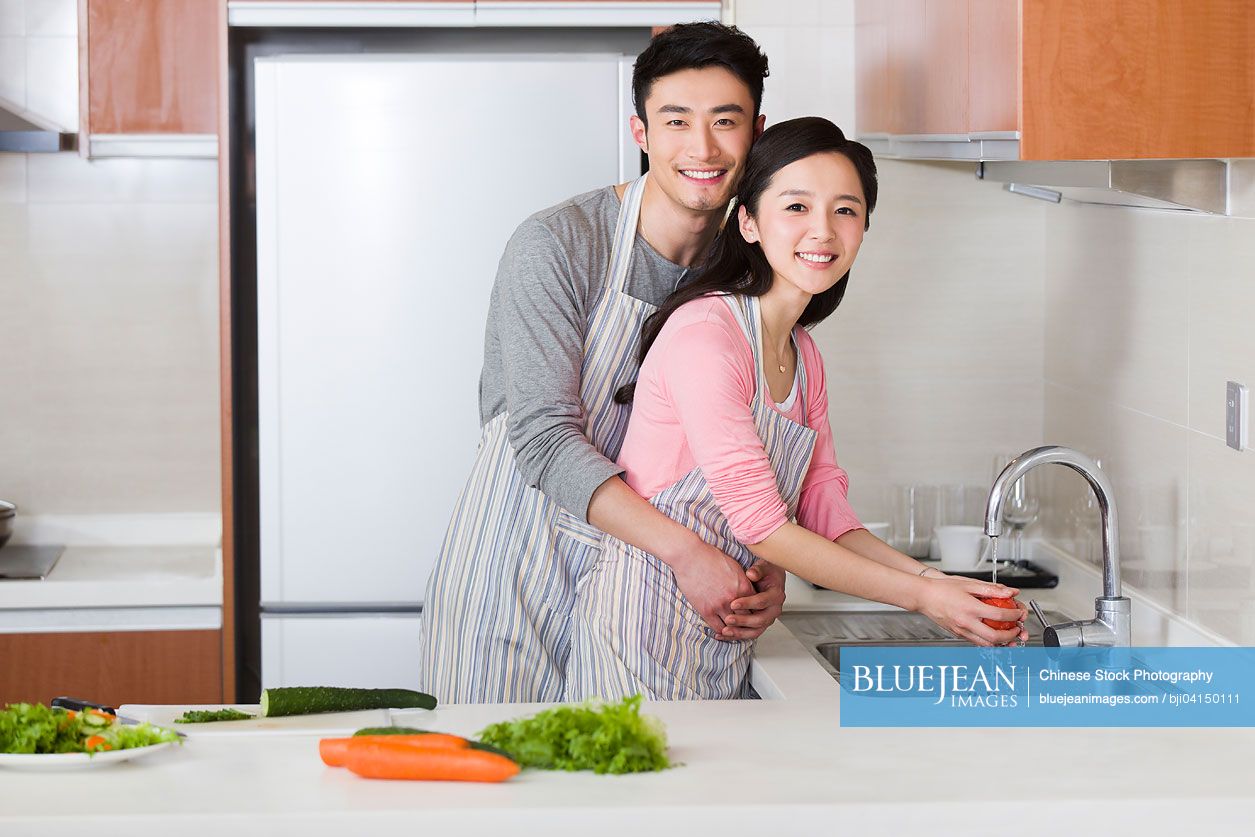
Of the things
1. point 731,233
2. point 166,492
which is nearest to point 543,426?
point 731,233

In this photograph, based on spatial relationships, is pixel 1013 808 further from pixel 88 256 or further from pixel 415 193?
pixel 88 256

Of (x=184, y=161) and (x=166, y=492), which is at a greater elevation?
(x=184, y=161)

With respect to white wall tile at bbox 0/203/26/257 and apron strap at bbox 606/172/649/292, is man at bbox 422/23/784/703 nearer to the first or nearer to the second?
apron strap at bbox 606/172/649/292

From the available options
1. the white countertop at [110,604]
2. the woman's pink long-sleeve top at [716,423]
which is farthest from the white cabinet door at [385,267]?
the woman's pink long-sleeve top at [716,423]

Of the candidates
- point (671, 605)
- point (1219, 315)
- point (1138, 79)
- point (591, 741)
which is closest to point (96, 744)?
→ point (591, 741)

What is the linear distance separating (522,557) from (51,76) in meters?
1.73

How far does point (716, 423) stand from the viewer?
5.57ft

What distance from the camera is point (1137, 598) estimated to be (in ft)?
7.01

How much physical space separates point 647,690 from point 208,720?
0.54 metres

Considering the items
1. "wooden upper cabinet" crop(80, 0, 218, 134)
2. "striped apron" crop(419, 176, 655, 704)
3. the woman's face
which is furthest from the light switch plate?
"wooden upper cabinet" crop(80, 0, 218, 134)

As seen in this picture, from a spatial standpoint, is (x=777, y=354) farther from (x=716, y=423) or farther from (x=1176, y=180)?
(x=1176, y=180)

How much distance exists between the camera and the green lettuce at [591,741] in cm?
136

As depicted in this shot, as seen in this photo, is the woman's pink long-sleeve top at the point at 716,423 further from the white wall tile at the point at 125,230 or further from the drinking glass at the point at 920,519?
the white wall tile at the point at 125,230

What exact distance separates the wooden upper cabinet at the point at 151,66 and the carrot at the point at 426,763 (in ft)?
5.52
